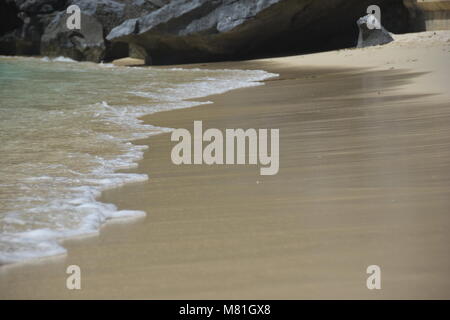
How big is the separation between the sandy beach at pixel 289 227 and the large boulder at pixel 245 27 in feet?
34.4

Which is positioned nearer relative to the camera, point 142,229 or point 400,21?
point 142,229

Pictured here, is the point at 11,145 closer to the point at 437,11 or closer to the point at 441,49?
the point at 441,49

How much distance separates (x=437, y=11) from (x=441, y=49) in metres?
3.48

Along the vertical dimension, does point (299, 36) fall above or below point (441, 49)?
above

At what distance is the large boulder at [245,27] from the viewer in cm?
1414

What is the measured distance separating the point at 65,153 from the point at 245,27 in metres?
11.2

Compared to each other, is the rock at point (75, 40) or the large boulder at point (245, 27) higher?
the rock at point (75, 40)

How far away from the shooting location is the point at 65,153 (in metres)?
3.59

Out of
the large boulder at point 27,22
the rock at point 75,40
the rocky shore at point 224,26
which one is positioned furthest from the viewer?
the large boulder at point 27,22

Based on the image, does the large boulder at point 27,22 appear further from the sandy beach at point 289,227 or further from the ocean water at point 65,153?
the sandy beach at point 289,227

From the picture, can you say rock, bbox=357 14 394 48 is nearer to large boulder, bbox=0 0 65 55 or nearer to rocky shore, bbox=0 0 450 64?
rocky shore, bbox=0 0 450 64

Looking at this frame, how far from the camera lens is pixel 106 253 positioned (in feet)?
6.16

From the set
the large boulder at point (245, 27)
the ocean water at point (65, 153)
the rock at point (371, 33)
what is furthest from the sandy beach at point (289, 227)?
the large boulder at point (245, 27)

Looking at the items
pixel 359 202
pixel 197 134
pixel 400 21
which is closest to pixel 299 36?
pixel 400 21
